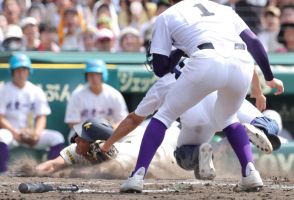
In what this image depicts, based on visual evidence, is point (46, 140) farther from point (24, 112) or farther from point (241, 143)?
point (241, 143)

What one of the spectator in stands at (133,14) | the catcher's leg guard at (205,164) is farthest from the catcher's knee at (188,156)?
the spectator in stands at (133,14)

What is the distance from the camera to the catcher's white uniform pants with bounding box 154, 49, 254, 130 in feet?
21.0

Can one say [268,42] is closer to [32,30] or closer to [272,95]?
[272,95]

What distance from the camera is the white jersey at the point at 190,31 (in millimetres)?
6535

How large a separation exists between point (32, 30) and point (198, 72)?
6369 mm

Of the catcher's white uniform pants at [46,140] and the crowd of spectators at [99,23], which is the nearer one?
the catcher's white uniform pants at [46,140]

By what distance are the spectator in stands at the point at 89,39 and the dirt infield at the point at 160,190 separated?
452cm

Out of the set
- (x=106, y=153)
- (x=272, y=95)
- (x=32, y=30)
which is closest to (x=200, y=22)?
(x=106, y=153)

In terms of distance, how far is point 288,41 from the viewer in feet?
41.3

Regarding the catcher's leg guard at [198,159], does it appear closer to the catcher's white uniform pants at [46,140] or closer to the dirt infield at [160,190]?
the dirt infield at [160,190]

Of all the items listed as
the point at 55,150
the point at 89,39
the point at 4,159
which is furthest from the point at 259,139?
the point at 89,39

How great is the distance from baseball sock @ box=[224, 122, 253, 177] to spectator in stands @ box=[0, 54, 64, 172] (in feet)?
13.6

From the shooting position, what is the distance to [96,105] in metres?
11.0

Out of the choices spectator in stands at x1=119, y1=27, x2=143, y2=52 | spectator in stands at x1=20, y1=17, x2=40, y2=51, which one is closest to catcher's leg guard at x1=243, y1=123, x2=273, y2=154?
spectator in stands at x1=119, y1=27, x2=143, y2=52
